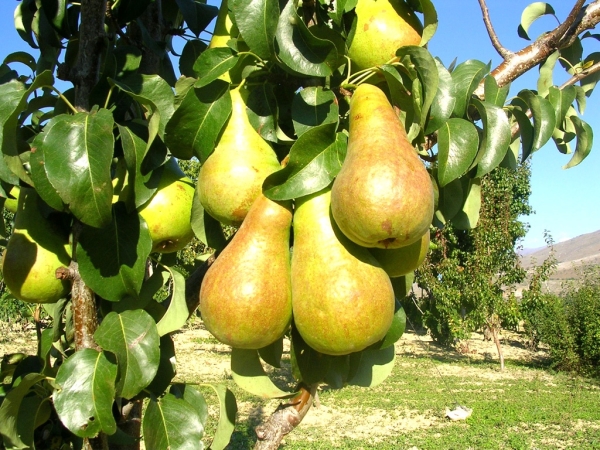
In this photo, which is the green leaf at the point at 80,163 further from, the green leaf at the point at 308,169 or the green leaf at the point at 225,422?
the green leaf at the point at 225,422

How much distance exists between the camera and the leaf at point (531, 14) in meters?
1.65

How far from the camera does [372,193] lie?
84 cm

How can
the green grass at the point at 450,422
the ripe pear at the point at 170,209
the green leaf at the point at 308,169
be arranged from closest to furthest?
the green leaf at the point at 308,169, the ripe pear at the point at 170,209, the green grass at the point at 450,422

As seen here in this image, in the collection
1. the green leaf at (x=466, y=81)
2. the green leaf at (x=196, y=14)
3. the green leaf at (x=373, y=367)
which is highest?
the green leaf at (x=196, y=14)

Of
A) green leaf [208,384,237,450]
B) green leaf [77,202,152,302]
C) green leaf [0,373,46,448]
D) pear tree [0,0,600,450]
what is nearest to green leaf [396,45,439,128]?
pear tree [0,0,600,450]

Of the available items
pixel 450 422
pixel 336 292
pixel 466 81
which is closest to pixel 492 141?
pixel 466 81

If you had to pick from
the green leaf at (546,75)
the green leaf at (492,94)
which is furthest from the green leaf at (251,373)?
the green leaf at (546,75)

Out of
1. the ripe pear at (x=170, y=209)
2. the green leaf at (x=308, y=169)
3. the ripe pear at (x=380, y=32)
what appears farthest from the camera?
the ripe pear at (x=170, y=209)

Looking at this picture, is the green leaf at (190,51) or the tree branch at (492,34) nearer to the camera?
the tree branch at (492,34)

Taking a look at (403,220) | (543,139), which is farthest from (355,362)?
(543,139)

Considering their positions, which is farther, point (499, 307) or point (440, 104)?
point (499, 307)

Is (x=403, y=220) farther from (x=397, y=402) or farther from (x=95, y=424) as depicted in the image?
(x=397, y=402)

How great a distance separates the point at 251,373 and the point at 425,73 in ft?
2.20

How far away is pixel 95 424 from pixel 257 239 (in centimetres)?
51
